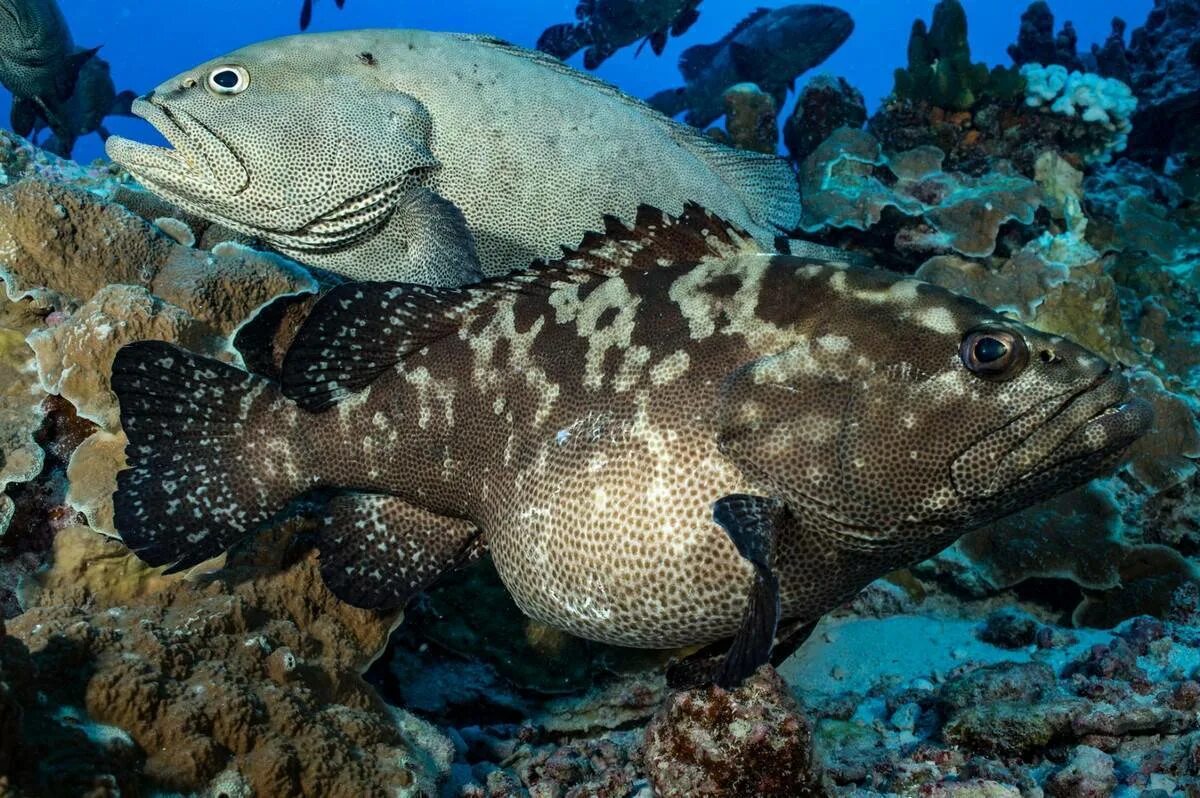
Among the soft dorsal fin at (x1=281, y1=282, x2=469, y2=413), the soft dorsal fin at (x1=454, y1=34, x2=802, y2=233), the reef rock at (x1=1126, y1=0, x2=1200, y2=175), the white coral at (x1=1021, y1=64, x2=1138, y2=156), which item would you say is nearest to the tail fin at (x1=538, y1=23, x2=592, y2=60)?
the white coral at (x1=1021, y1=64, x2=1138, y2=156)

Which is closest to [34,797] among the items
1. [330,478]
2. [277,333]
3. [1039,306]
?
[330,478]

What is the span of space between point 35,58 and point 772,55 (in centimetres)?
947

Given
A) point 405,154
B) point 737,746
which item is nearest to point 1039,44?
point 405,154

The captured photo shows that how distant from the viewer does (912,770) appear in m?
2.82

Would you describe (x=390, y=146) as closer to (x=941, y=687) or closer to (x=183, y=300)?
(x=183, y=300)

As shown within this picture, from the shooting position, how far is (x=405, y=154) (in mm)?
3750

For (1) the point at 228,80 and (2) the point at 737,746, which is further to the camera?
(1) the point at 228,80

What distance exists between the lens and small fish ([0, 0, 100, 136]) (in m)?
7.40

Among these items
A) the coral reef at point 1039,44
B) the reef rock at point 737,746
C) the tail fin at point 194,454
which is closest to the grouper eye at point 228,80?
the tail fin at point 194,454

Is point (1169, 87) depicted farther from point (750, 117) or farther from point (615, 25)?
point (615, 25)

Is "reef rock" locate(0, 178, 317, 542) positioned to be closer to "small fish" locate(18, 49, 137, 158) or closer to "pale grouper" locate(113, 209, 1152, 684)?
"pale grouper" locate(113, 209, 1152, 684)

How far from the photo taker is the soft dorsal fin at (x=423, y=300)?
9.31ft

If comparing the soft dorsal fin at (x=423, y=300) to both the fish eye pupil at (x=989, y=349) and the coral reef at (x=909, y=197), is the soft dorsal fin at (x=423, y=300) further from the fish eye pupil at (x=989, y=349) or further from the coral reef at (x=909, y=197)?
the coral reef at (x=909, y=197)

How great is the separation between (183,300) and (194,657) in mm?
1769
